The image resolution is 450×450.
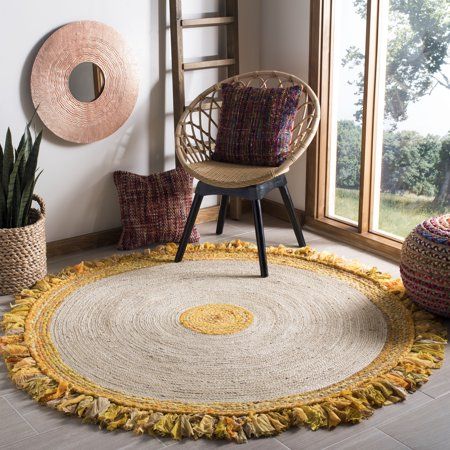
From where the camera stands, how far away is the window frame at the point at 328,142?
12.0 feet

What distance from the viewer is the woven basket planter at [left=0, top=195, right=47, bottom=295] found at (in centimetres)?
322

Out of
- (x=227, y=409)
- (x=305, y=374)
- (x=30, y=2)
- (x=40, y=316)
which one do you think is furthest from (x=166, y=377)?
(x=30, y=2)

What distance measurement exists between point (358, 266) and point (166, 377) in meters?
1.30

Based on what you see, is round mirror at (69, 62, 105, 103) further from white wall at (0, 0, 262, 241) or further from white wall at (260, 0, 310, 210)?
white wall at (260, 0, 310, 210)

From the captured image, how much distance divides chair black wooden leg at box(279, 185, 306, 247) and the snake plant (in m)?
1.19

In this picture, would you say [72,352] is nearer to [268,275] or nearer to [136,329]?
[136,329]

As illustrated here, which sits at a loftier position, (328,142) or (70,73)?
(70,73)

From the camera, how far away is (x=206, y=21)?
394 centimetres

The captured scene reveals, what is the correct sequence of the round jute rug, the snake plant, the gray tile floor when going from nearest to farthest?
the gray tile floor, the round jute rug, the snake plant

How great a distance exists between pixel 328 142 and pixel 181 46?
92 centimetres

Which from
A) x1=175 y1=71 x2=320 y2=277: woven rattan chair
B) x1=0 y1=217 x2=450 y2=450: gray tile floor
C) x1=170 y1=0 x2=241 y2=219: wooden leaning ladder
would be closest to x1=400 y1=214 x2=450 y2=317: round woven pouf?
x1=0 y1=217 x2=450 y2=450: gray tile floor

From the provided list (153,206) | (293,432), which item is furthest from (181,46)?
(293,432)

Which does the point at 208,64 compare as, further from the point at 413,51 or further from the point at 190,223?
the point at 413,51

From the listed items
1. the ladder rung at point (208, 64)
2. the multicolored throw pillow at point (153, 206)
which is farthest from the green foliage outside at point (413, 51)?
the multicolored throw pillow at point (153, 206)
